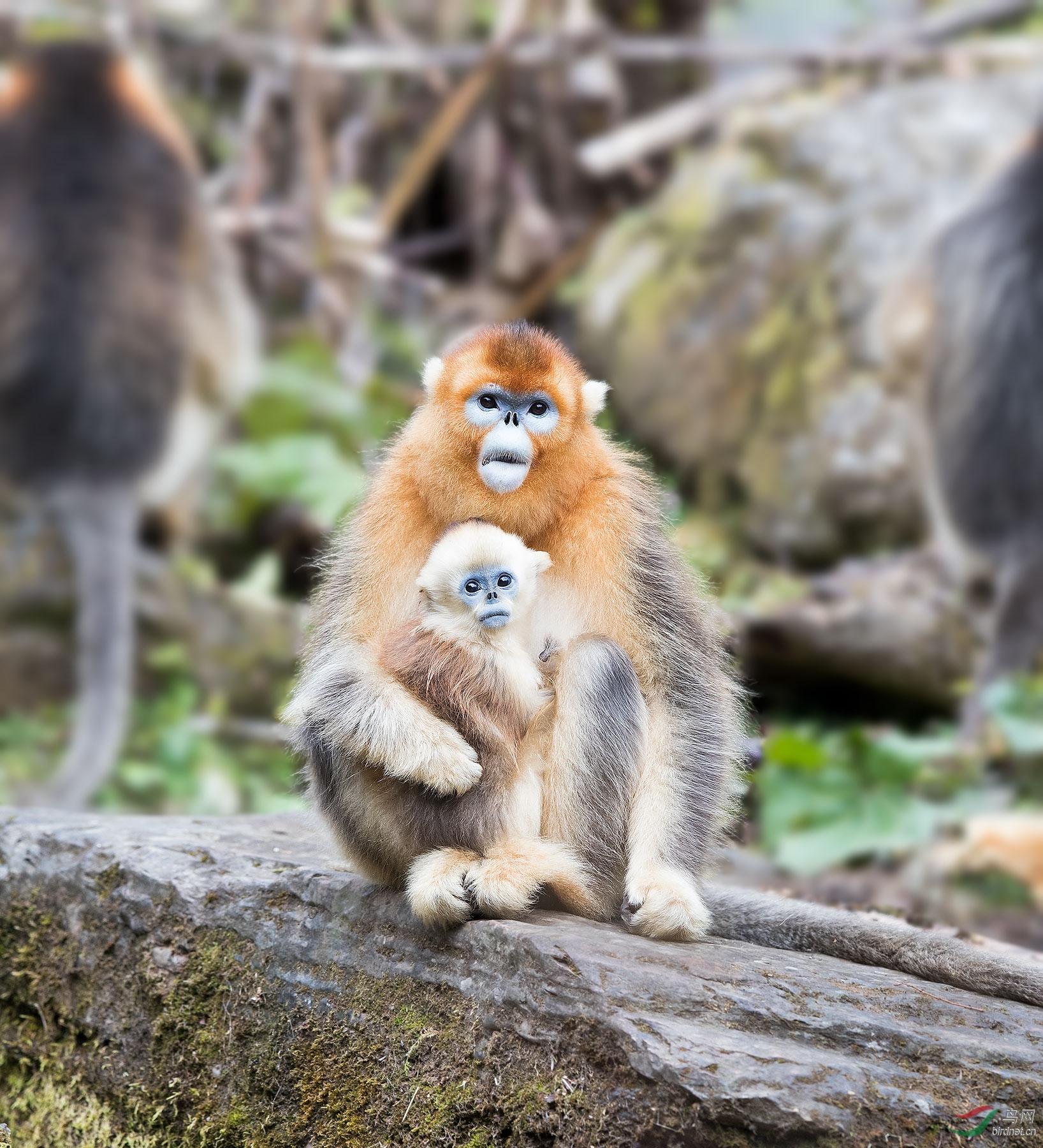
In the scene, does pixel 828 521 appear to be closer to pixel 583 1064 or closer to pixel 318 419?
pixel 318 419

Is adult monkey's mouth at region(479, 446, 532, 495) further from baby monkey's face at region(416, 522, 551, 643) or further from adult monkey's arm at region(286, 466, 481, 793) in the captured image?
adult monkey's arm at region(286, 466, 481, 793)

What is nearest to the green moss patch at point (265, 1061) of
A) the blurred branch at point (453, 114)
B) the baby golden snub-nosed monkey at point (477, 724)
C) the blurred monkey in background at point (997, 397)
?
the baby golden snub-nosed monkey at point (477, 724)

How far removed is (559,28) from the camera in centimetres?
1016

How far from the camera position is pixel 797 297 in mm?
9516

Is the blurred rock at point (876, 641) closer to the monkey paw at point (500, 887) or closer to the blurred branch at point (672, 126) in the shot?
the blurred branch at point (672, 126)

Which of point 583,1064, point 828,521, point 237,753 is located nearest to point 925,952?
point 583,1064

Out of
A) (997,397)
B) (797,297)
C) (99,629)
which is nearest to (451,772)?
(99,629)

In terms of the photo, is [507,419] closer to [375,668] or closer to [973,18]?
[375,668]

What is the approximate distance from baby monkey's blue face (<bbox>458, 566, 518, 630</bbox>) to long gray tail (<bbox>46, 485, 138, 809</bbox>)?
4131mm

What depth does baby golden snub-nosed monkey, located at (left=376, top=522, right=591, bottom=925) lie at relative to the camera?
2.99 m

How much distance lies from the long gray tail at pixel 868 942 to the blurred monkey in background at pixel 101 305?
15.8 feet

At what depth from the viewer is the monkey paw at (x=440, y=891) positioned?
9.57 ft

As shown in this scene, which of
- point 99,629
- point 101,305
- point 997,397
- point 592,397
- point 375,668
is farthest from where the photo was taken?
point 101,305

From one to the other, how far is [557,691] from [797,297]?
6913 mm
